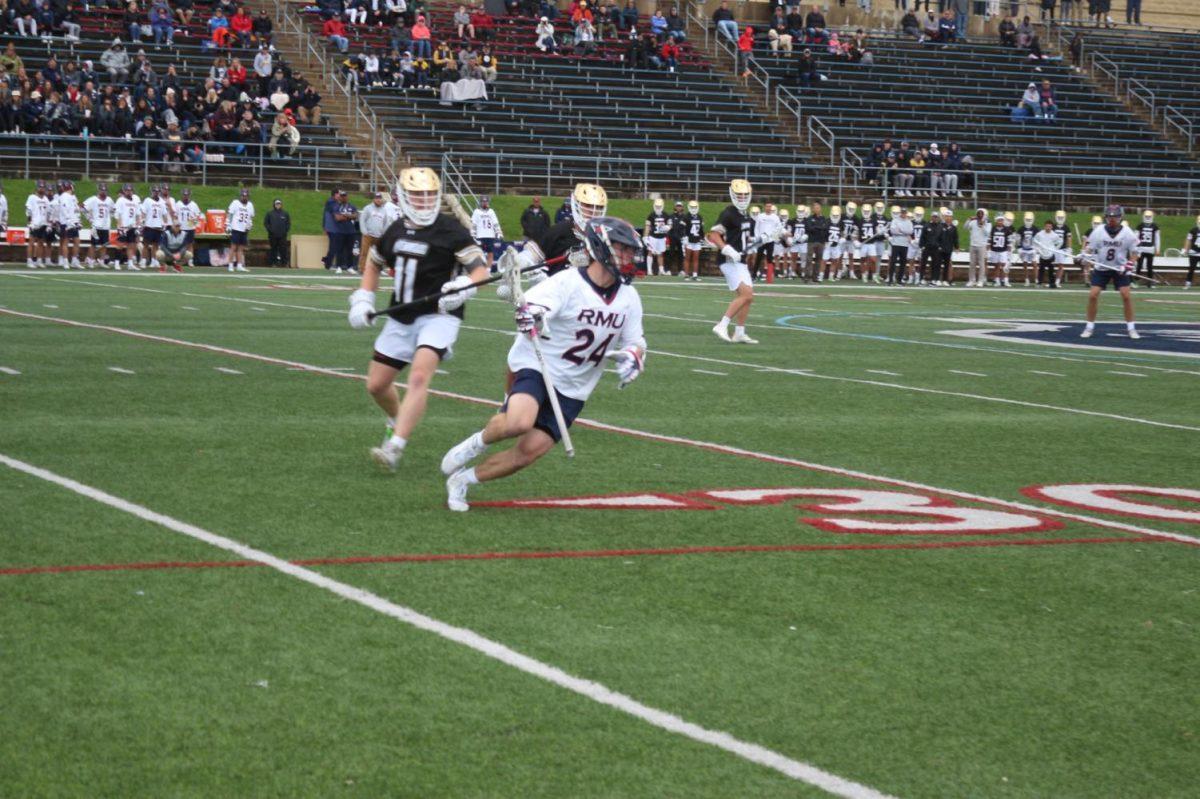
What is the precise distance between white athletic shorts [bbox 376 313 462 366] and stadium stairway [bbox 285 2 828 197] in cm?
3019

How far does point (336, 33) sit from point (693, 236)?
Answer: 11480 millimetres

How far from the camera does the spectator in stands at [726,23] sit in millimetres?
49938

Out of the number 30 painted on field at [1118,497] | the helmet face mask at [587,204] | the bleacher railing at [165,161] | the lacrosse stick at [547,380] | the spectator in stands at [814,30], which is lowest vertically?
the number 30 painted on field at [1118,497]

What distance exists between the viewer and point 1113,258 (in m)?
23.0

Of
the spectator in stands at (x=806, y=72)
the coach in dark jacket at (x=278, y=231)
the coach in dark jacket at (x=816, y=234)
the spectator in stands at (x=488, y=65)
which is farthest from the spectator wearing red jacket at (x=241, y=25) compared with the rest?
the spectator in stands at (x=806, y=72)

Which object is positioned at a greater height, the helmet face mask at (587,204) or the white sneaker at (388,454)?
the helmet face mask at (587,204)

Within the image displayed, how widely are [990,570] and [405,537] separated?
254 cm

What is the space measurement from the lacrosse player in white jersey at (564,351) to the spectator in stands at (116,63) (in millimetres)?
32393

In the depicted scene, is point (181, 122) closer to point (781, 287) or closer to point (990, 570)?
point (781, 287)

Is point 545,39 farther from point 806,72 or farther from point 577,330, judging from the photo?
point 577,330

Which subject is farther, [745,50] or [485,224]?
[745,50]

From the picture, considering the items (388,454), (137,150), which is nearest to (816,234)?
(137,150)

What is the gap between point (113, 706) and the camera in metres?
4.99

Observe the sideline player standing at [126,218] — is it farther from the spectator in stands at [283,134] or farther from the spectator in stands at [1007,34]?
the spectator in stands at [1007,34]
